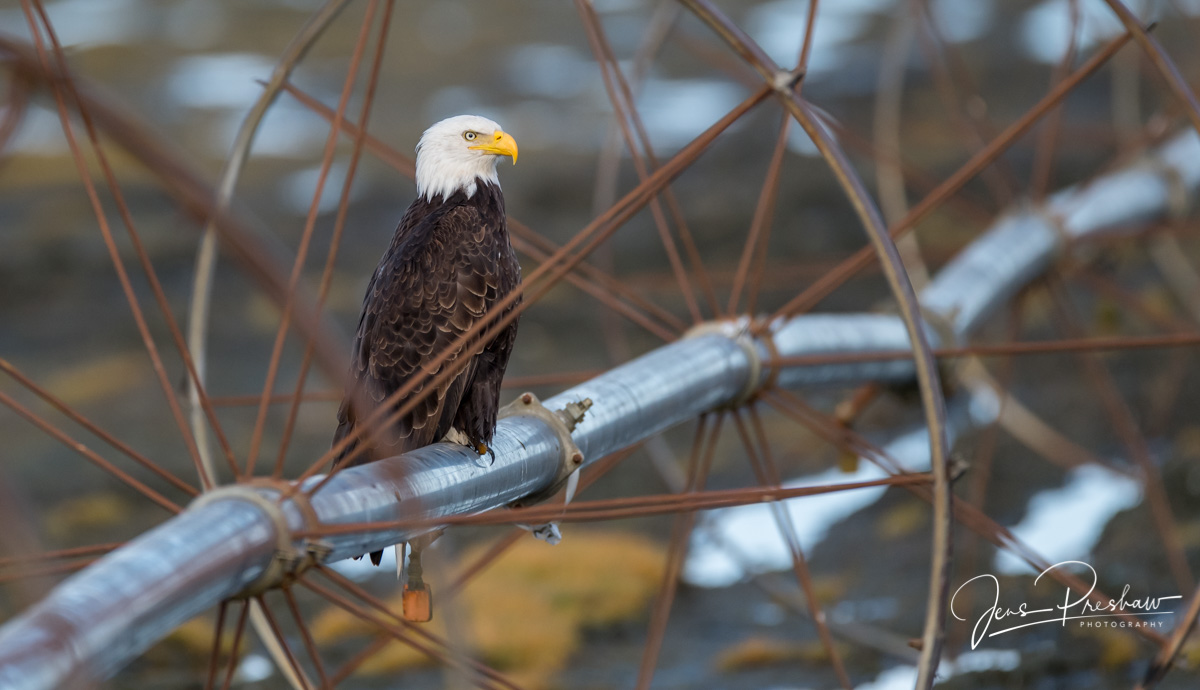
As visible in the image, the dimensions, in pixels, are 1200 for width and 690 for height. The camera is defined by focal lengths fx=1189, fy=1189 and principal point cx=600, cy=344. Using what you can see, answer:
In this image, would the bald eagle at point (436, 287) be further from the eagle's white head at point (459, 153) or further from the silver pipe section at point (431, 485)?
the silver pipe section at point (431, 485)

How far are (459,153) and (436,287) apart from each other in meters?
0.41

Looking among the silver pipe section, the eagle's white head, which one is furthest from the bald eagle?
the silver pipe section

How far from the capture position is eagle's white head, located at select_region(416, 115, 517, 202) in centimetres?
357

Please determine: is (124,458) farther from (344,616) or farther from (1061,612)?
(1061,612)

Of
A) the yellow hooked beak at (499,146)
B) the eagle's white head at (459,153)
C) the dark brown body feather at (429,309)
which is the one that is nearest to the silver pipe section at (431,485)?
the dark brown body feather at (429,309)

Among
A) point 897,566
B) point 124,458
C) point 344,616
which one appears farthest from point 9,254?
point 897,566

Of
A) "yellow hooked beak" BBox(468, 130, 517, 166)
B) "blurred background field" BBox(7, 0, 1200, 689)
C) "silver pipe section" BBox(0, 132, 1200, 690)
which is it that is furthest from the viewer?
"blurred background field" BBox(7, 0, 1200, 689)

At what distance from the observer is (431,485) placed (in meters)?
3.48

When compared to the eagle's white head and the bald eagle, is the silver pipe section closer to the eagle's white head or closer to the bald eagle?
the bald eagle

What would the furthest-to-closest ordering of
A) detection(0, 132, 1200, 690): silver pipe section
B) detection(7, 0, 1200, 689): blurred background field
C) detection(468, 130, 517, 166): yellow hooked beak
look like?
detection(7, 0, 1200, 689): blurred background field
detection(468, 130, 517, 166): yellow hooked beak
detection(0, 132, 1200, 690): silver pipe section

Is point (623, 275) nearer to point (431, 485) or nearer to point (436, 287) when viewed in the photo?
point (436, 287)

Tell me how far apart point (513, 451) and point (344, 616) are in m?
5.24

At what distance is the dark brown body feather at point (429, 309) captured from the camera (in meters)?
3.60

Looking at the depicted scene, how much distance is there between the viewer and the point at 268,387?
10.9ft
